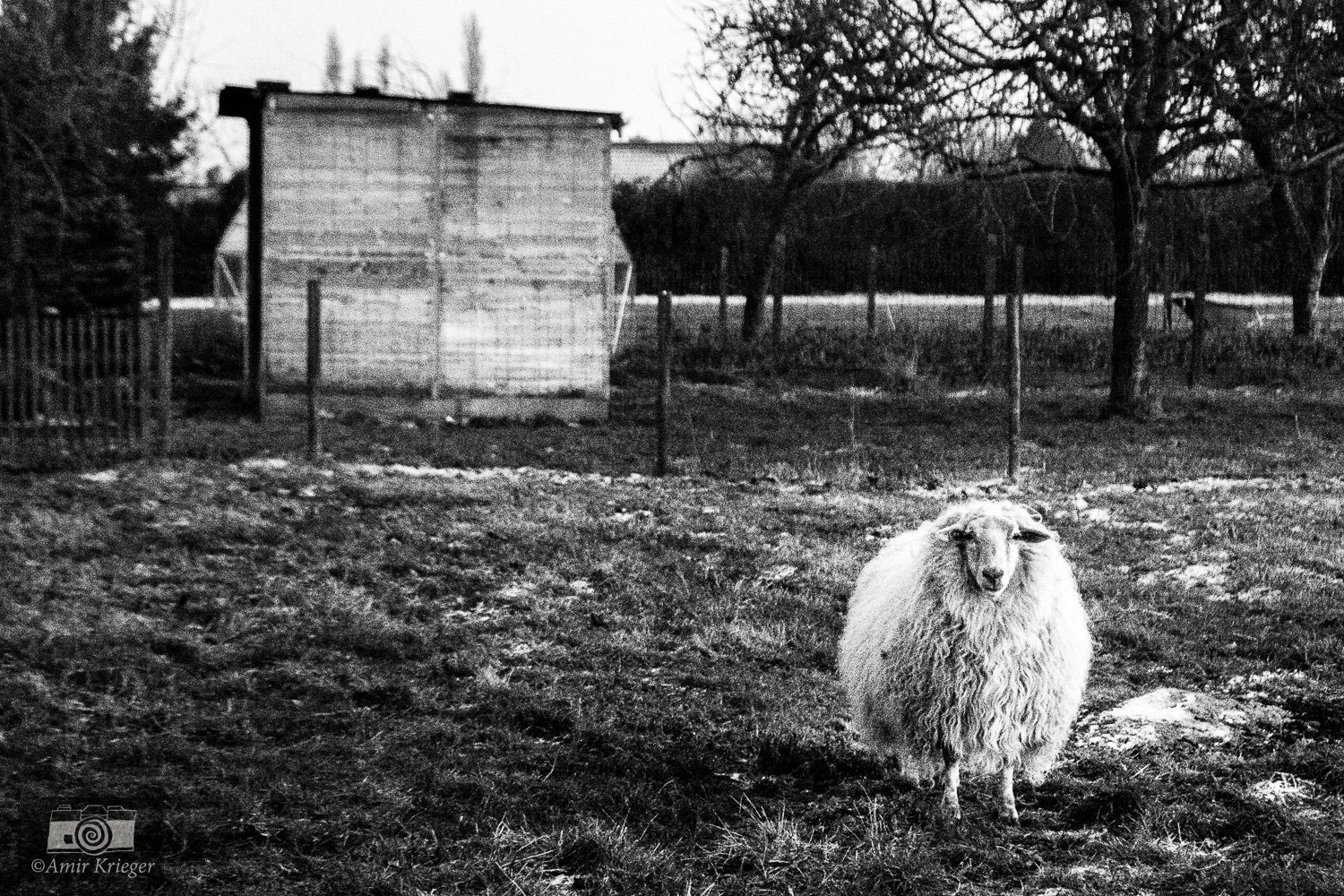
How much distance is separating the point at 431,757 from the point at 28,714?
1811mm

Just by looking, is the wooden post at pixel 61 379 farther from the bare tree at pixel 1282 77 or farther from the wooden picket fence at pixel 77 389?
the bare tree at pixel 1282 77

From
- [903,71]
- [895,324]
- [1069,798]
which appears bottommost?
[1069,798]

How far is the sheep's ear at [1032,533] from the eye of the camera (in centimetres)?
508

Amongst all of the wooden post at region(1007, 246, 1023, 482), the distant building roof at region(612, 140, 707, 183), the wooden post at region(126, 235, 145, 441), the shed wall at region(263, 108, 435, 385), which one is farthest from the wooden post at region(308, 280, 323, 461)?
the distant building roof at region(612, 140, 707, 183)

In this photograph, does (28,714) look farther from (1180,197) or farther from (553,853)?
(1180,197)

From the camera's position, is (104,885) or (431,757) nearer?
(104,885)

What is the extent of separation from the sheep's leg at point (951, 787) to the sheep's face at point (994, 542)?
646 millimetres

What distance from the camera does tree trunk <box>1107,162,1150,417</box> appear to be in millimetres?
14984

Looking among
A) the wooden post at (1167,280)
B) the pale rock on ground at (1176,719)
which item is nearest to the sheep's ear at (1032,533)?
the pale rock on ground at (1176,719)

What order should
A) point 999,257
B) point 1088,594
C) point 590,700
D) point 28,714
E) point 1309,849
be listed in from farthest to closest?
point 999,257
point 1088,594
point 590,700
point 28,714
point 1309,849

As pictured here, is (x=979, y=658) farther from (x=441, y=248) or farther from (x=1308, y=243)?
(x=1308, y=243)

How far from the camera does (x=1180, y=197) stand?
22.9m

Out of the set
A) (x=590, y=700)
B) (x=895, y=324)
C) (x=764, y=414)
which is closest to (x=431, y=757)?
(x=590, y=700)

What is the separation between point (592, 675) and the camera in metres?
6.36
